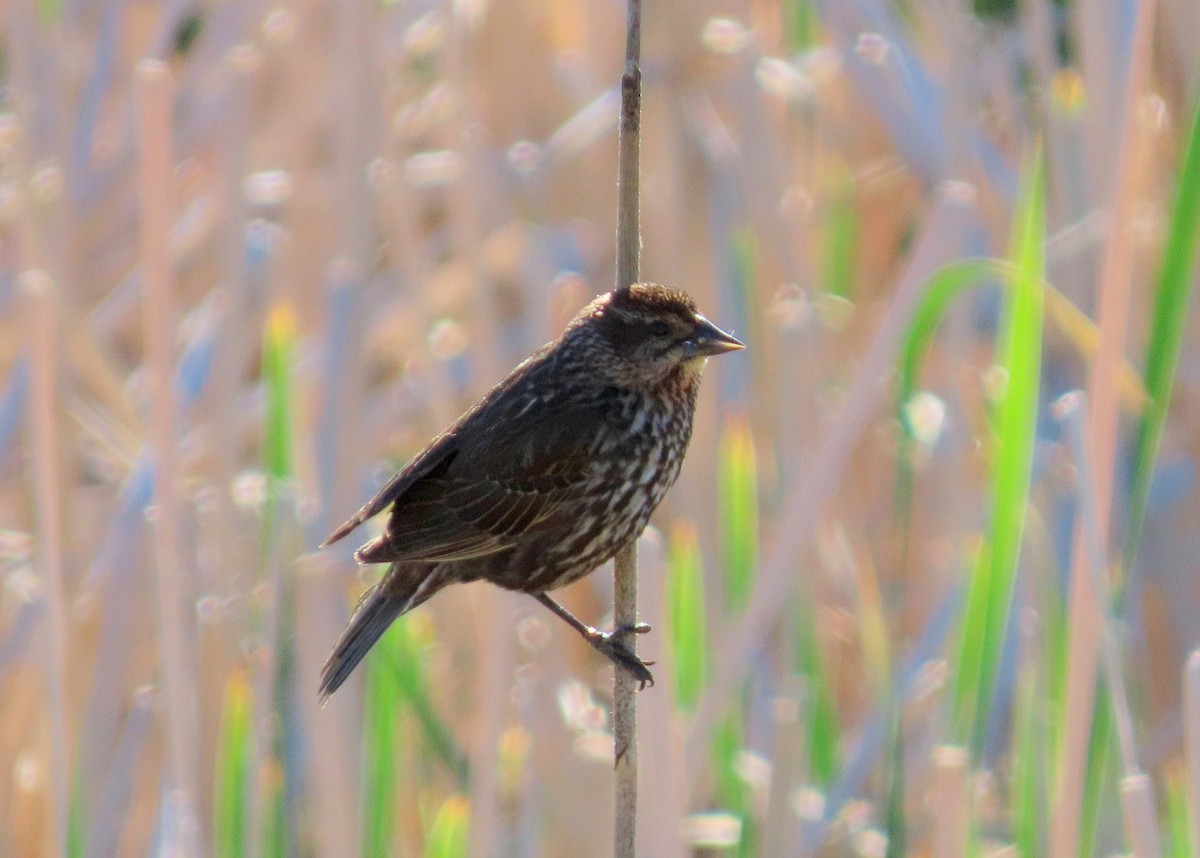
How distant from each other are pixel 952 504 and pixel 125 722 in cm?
161

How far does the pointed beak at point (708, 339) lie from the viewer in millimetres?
2412

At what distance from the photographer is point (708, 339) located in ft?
8.02

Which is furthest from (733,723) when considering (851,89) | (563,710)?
(851,89)

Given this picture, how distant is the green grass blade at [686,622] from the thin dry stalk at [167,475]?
29.6 inches

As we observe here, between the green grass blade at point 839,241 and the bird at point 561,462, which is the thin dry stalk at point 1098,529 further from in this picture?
the green grass blade at point 839,241

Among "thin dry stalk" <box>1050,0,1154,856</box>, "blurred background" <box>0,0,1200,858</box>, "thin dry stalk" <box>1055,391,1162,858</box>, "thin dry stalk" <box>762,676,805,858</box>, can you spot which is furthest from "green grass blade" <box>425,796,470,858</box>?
"thin dry stalk" <box>1055,391,1162,858</box>

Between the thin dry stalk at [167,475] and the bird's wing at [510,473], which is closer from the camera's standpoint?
the thin dry stalk at [167,475]

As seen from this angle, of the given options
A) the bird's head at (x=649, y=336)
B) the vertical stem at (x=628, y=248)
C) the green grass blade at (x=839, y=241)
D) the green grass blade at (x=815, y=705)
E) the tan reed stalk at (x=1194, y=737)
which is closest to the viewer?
the tan reed stalk at (x=1194, y=737)

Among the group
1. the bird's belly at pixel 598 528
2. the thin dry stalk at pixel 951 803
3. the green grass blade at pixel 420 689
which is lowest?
the thin dry stalk at pixel 951 803

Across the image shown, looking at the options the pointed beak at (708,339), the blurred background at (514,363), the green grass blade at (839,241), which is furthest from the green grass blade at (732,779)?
the green grass blade at (839,241)

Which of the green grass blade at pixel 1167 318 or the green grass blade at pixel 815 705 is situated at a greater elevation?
the green grass blade at pixel 1167 318

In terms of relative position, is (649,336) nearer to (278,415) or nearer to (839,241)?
(278,415)

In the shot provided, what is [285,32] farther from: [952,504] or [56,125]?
[952,504]

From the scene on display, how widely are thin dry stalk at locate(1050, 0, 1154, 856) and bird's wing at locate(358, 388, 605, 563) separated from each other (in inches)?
30.7
